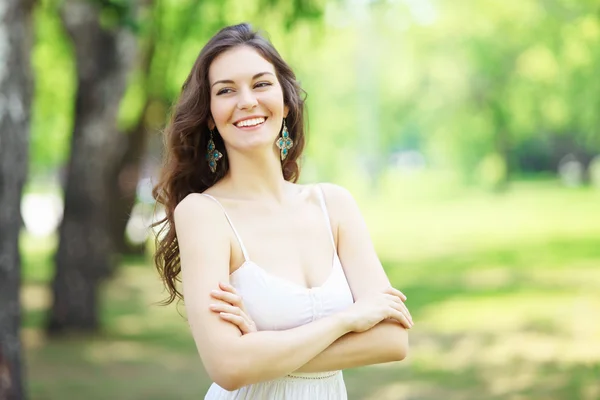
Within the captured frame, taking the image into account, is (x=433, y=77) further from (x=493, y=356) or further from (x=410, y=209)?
(x=493, y=356)

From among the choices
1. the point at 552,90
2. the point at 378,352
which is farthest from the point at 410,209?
the point at 378,352

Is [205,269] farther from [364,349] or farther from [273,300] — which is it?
[364,349]

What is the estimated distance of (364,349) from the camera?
8.93ft

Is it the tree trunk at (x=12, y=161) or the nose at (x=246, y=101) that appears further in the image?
the tree trunk at (x=12, y=161)

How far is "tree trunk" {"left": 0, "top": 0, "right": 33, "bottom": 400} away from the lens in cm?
598

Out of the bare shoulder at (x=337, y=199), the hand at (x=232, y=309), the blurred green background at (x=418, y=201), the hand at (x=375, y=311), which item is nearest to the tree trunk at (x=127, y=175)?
the blurred green background at (x=418, y=201)

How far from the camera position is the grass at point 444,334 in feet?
27.2

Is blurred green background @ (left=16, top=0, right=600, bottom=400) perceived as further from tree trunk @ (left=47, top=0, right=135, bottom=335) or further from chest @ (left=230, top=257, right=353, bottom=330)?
chest @ (left=230, top=257, right=353, bottom=330)

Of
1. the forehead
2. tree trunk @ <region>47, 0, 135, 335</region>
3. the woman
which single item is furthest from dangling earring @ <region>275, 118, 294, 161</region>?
tree trunk @ <region>47, 0, 135, 335</region>

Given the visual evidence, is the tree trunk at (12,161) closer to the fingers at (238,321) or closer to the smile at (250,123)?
the smile at (250,123)

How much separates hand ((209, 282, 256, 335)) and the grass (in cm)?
552

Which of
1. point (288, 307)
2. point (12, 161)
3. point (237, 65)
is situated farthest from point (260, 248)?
point (12, 161)

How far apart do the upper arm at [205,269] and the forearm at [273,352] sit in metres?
0.04

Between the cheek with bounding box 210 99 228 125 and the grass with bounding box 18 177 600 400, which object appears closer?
the cheek with bounding box 210 99 228 125
